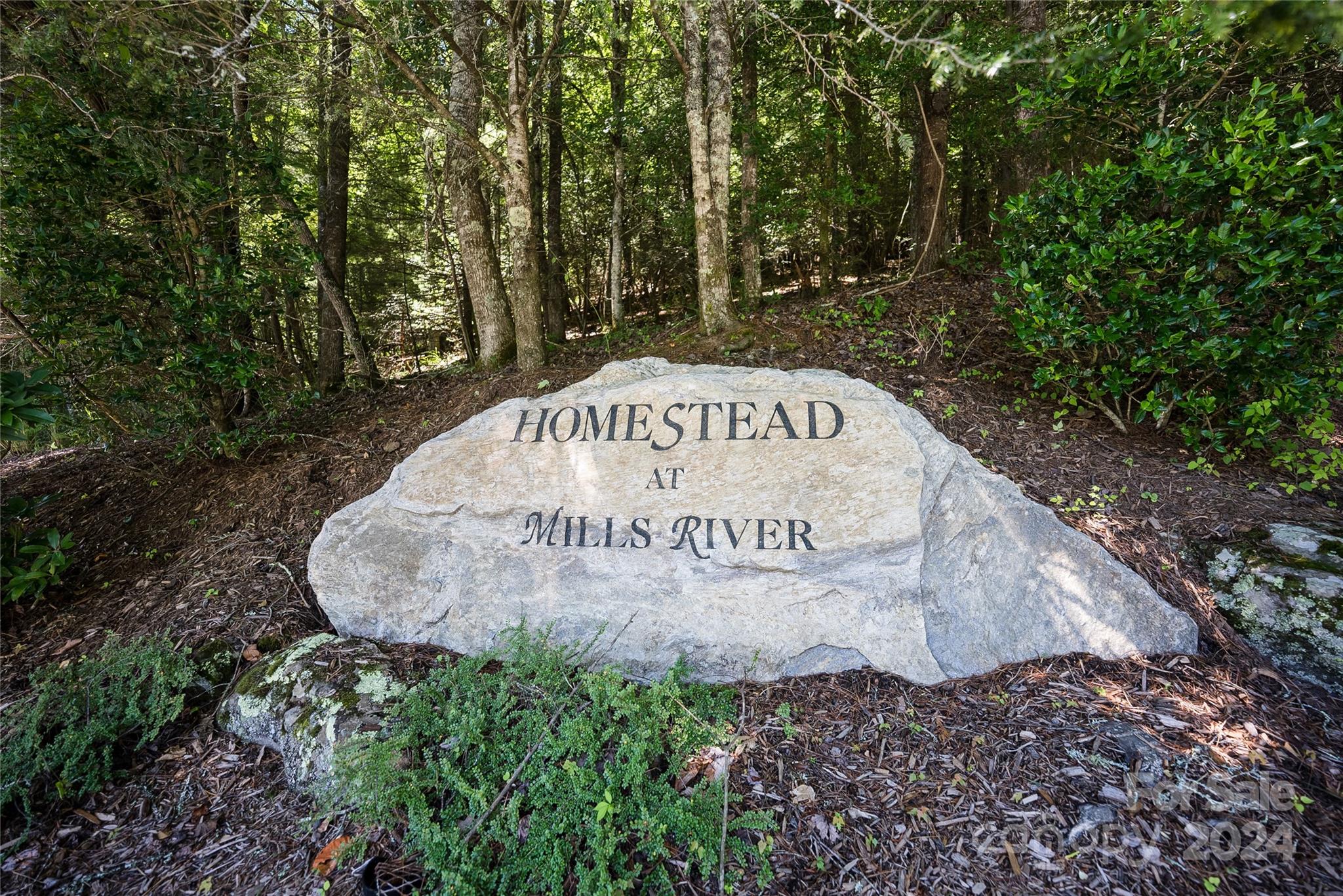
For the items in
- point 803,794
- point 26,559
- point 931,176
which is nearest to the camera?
point 803,794

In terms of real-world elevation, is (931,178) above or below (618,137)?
below

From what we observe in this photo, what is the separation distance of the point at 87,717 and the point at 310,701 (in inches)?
40.6

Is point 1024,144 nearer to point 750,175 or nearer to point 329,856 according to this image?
point 750,175

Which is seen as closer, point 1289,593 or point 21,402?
point 1289,593

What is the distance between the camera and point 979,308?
5172 mm

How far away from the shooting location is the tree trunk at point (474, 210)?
200 inches

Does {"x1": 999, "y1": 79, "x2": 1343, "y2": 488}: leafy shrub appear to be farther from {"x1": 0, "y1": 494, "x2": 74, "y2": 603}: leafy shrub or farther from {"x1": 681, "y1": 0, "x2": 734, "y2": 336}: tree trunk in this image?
{"x1": 0, "y1": 494, "x2": 74, "y2": 603}: leafy shrub

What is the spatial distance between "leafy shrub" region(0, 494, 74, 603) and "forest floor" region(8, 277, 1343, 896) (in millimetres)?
248

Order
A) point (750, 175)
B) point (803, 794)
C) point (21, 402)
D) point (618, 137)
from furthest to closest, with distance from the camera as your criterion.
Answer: point (618, 137) < point (750, 175) < point (21, 402) < point (803, 794)

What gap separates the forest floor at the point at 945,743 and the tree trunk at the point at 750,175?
3.09 m

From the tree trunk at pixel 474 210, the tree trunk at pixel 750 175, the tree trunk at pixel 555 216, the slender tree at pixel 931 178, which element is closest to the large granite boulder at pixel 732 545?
the tree trunk at pixel 474 210

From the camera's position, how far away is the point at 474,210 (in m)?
5.31

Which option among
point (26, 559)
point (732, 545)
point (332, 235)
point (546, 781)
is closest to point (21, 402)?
point (26, 559)

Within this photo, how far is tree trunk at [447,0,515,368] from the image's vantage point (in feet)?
16.7
